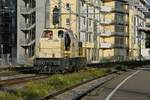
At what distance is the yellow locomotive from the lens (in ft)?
117

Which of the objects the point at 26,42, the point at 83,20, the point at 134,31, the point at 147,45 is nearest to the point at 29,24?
the point at 26,42

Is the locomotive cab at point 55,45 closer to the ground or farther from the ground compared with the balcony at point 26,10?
closer to the ground

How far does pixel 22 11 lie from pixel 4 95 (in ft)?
221

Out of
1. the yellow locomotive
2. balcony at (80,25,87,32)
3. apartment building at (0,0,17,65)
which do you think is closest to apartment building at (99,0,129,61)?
balcony at (80,25,87,32)

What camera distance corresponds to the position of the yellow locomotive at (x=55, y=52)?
35.6 metres

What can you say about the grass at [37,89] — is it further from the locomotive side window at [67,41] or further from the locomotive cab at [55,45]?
the locomotive side window at [67,41]

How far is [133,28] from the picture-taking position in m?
129

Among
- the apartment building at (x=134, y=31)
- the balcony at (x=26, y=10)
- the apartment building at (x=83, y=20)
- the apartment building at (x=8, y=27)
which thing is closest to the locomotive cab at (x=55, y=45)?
the apartment building at (x=8, y=27)

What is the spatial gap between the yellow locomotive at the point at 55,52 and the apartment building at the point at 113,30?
257ft

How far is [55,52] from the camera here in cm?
3644

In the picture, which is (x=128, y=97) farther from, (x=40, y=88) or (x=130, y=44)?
(x=130, y=44)

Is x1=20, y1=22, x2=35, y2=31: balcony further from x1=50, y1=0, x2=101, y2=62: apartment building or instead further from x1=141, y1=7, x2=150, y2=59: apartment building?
x1=141, y1=7, x2=150, y2=59: apartment building

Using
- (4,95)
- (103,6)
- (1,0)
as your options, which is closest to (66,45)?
(4,95)

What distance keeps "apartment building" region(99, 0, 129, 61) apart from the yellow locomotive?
7825 cm
